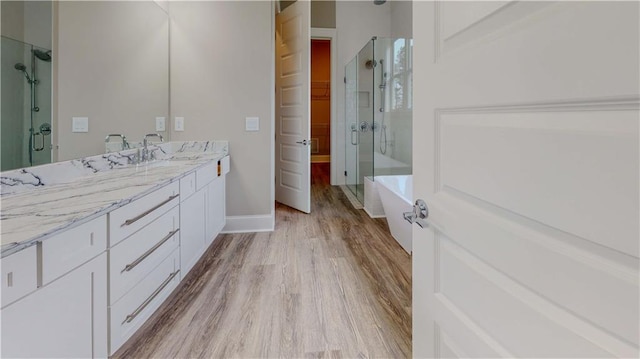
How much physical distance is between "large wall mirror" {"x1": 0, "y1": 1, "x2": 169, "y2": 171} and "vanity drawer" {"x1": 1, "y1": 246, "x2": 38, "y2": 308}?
2.58ft

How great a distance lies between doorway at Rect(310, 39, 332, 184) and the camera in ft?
27.9

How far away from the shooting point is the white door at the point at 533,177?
0.45 meters

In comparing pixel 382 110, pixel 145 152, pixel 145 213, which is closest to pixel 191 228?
pixel 145 213

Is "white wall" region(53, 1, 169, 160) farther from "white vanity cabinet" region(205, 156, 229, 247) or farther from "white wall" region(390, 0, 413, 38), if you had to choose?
"white wall" region(390, 0, 413, 38)

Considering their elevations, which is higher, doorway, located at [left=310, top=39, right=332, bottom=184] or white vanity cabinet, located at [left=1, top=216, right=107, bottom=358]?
doorway, located at [left=310, top=39, right=332, bottom=184]

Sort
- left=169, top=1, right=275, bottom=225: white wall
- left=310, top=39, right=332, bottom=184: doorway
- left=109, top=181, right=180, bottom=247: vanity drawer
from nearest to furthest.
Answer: left=109, top=181, right=180, bottom=247: vanity drawer → left=169, top=1, right=275, bottom=225: white wall → left=310, top=39, right=332, bottom=184: doorway

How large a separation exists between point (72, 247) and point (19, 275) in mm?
210

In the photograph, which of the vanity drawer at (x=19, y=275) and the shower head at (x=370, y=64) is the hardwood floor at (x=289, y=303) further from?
the shower head at (x=370, y=64)

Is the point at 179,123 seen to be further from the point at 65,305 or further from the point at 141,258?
the point at 65,305

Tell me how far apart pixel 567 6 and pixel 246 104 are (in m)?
3.03

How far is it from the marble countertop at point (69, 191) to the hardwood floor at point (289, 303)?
752 millimetres

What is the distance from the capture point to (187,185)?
217 cm

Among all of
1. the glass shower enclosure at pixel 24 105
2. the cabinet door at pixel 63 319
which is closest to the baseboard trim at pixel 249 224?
the glass shower enclosure at pixel 24 105

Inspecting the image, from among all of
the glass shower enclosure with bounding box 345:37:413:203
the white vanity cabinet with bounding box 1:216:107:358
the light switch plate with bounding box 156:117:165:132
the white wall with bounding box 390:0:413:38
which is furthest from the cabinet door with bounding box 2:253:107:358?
the white wall with bounding box 390:0:413:38
